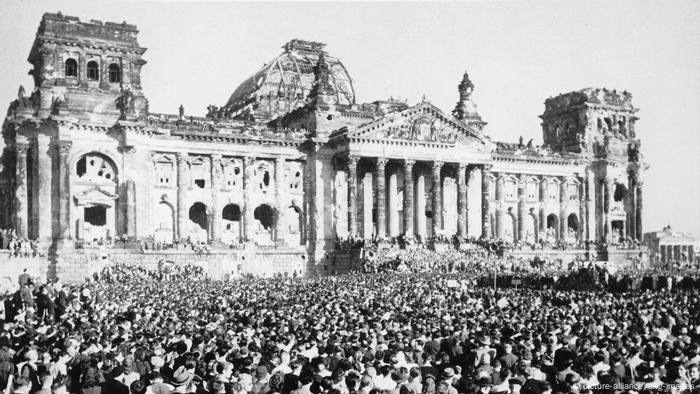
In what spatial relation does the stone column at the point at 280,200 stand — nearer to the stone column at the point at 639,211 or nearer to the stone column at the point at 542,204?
the stone column at the point at 542,204

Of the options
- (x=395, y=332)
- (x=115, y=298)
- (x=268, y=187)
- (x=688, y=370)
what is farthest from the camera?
(x=268, y=187)

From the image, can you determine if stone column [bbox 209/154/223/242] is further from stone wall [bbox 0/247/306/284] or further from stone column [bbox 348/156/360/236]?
stone column [bbox 348/156/360/236]

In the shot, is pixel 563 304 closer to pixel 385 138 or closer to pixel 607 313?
pixel 607 313

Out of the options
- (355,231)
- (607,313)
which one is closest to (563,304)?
(607,313)

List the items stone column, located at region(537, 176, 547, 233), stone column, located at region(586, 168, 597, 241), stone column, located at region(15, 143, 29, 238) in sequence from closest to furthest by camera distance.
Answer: stone column, located at region(15, 143, 29, 238) → stone column, located at region(537, 176, 547, 233) → stone column, located at region(586, 168, 597, 241)

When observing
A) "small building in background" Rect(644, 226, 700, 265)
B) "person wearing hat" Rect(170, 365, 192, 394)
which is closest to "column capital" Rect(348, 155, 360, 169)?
"person wearing hat" Rect(170, 365, 192, 394)

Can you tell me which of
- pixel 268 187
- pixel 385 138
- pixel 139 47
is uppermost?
pixel 139 47
